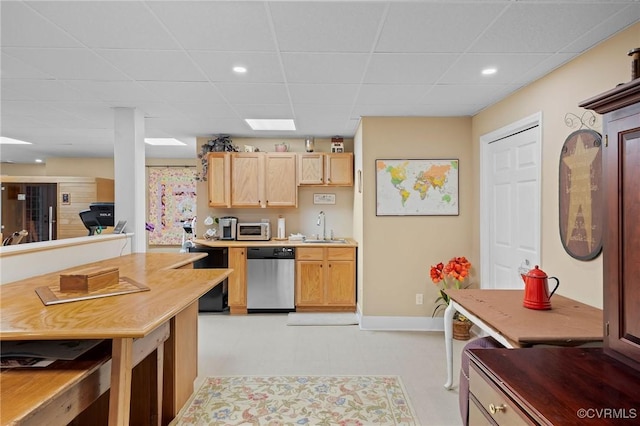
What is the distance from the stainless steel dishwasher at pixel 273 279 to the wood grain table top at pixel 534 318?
250 cm

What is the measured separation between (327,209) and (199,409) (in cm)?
327

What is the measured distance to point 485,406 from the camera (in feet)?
4.34

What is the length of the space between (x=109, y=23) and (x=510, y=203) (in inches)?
135

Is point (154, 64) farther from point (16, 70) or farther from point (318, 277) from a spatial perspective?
point (318, 277)

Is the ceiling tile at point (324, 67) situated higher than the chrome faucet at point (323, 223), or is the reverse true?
the ceiling tile at point (324, 67)

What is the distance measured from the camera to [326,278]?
4535 mm

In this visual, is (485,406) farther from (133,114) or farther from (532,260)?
(133,114)

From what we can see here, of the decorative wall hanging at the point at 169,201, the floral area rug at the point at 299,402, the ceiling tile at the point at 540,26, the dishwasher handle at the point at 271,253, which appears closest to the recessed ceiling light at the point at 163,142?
the decorative wall hanging at the point at 169,201

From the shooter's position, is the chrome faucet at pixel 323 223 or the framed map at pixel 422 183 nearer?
the framed map at pixel 422 183

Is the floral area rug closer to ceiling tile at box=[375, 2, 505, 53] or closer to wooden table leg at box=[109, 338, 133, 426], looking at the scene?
wooden table leg at box=[109, 338, 133, 426]

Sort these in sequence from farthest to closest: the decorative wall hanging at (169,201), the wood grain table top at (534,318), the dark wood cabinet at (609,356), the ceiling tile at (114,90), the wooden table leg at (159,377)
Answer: the decorative wall hanging at (169,201) → the ceiling tile at (114,90) → the wooden table leg at (159,377) → the wood grain table top at (534,318) → the dark wood cabinet at (609,356)

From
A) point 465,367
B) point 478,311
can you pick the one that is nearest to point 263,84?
point 478,311

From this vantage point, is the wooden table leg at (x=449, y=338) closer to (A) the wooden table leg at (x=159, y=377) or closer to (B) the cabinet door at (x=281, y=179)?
(A) the wooden table leg at (x=159, y=377)

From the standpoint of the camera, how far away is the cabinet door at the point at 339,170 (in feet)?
15.9
